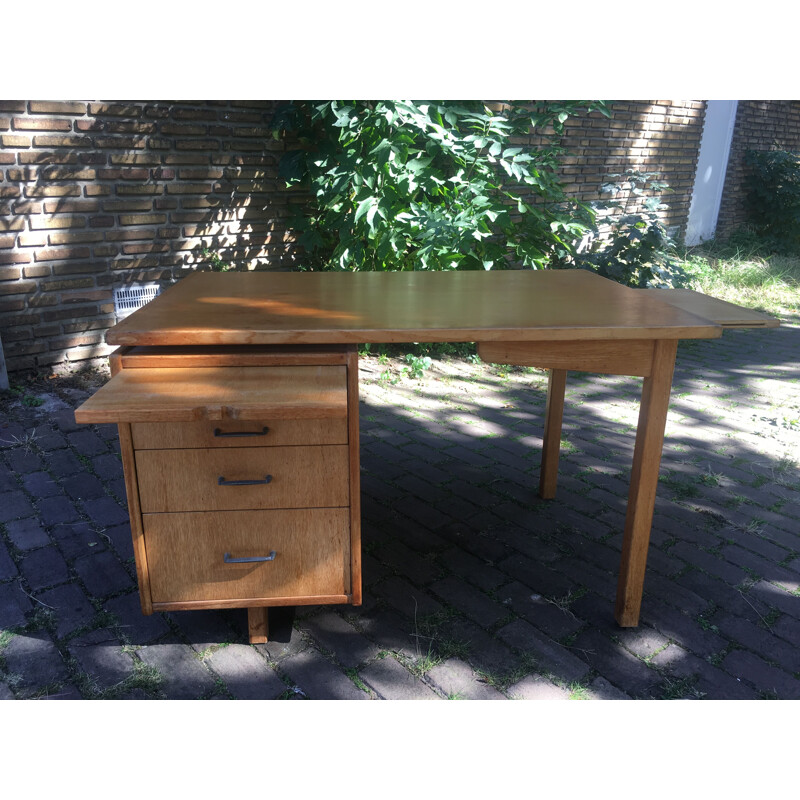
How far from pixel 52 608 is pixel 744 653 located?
7.60 feet

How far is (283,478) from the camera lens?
200 centimetres

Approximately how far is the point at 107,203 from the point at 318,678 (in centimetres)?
360

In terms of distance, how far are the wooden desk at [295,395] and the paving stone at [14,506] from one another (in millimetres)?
1258

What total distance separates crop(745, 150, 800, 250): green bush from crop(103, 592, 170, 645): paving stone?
10.8 m

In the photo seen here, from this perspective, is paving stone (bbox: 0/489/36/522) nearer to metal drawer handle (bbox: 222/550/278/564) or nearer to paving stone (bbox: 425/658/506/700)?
metal drawer handle (bbox: 222/550/278/564)

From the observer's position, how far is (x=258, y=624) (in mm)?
2203

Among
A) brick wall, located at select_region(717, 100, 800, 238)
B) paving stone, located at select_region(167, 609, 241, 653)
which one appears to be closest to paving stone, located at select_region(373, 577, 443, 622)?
paving stone, located at select_region(167, 609, 241, 653)

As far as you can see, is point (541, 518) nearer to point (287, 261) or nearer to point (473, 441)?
point (473, 441)

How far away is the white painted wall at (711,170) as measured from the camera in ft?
32.0

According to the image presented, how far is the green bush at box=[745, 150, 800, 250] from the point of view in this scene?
34.5 feet

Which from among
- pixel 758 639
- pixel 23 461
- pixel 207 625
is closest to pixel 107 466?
pixel 23 461

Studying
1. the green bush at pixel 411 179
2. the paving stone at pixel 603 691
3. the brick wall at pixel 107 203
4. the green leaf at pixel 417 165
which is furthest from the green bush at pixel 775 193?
the paving stone at pixel 603 691

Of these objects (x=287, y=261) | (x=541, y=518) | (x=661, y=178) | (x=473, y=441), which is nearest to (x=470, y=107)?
(x=287, y=261)

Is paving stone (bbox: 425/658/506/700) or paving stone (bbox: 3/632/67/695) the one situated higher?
paving stone (bbox: 425/658/506/700)
